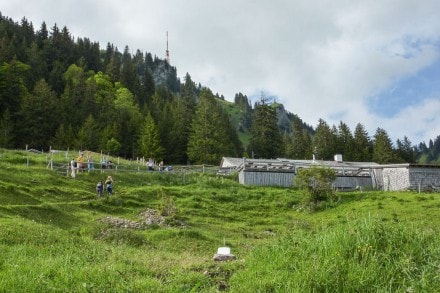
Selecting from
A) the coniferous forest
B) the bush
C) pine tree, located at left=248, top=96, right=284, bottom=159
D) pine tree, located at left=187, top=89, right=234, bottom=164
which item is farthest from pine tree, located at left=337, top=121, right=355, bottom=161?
the bush

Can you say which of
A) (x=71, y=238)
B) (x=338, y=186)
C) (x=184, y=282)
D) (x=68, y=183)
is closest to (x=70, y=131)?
(x=68, y=183)

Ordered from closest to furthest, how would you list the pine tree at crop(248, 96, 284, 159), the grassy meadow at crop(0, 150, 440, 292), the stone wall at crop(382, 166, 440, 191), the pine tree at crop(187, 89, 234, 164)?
the grassy meadow at crop(0, 150, 440, 292), the stone wall at crop(382, 166, 440, 191), the pine tree at crop(187, 89, 234, 164), the pine tree at crop(248, 96, 284, 159)

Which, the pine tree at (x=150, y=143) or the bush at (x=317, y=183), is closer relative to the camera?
the bush at (x=317, y=183)

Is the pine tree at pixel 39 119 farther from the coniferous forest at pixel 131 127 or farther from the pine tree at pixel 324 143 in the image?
the pine tree at pixel 324 143

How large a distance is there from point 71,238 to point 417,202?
29632 millimetres

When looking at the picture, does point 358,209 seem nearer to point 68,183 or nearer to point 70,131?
point 68,183

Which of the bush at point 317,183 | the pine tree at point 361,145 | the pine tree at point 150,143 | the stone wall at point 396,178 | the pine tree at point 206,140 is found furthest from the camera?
the pine tree at point 361,145

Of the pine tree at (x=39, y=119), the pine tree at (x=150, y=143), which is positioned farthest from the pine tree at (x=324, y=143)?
the pine tree at (x=39, y=119)

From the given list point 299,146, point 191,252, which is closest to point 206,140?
point 299,146

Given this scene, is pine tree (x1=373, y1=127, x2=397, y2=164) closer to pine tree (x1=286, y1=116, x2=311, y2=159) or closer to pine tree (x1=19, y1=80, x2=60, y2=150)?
pine tree (x1=286, y1=116, x2=311, y2=159)

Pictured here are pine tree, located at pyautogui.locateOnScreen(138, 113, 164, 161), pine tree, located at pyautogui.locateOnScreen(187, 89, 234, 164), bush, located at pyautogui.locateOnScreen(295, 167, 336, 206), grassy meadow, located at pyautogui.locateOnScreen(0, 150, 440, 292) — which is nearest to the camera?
grassy meadow, located at pyautogui.locateOnScreen(0, 150, 440, 292)

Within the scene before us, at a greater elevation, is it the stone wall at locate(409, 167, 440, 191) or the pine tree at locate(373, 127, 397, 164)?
the pine tree at locate(373, 127, 397, 164)

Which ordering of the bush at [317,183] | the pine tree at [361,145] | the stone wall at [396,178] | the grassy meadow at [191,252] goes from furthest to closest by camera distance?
the pine tree at [361,145], the stone wall at [396,178], the bush at [317,183], the grassy meadow at [191,252]

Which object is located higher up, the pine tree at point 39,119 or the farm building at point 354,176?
the pine tree at point 39,119
